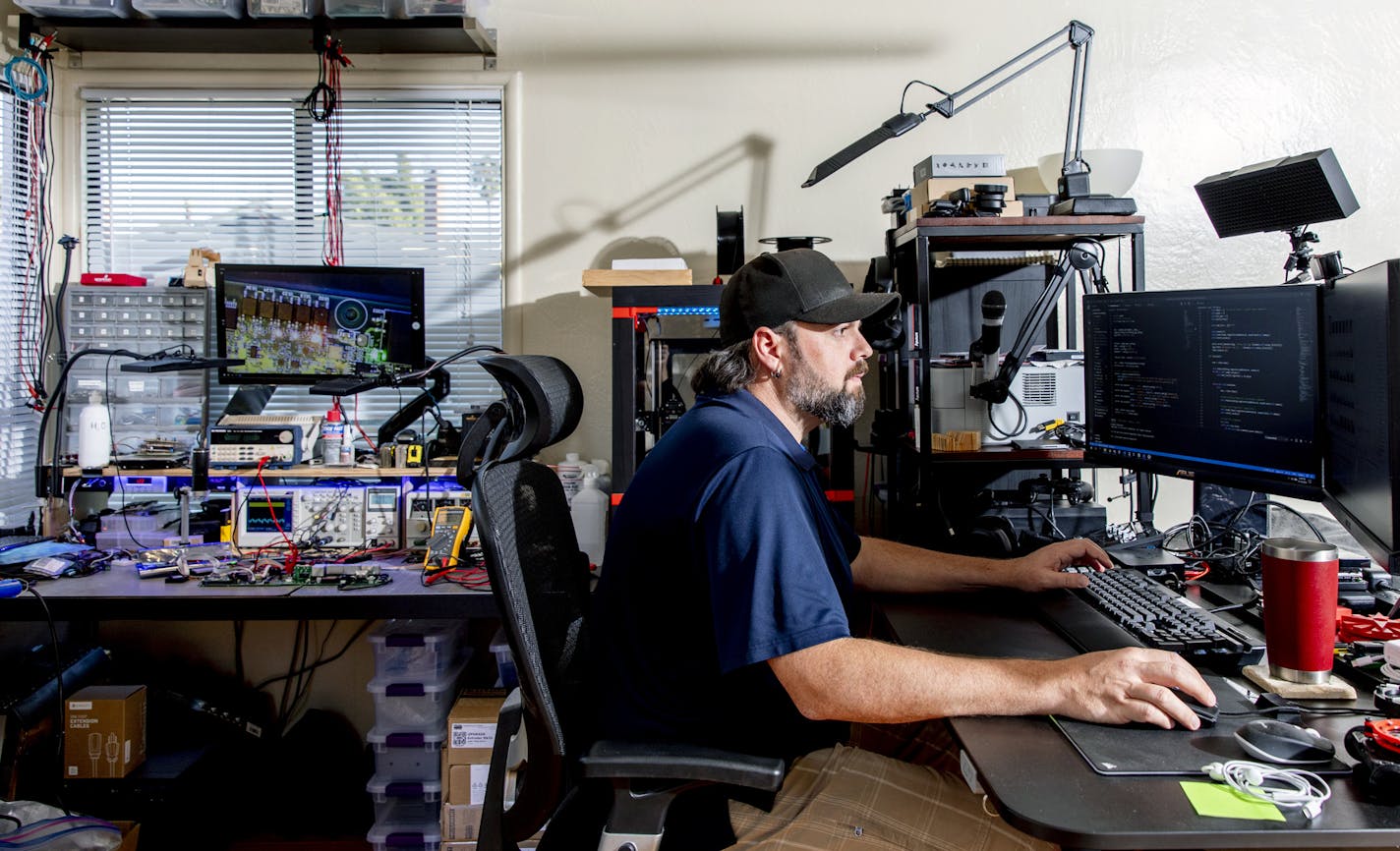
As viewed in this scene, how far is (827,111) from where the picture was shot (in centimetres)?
279

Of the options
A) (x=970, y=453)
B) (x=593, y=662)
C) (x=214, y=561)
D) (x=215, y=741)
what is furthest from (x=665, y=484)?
(x=215, y=741)

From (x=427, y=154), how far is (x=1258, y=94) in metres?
2.52

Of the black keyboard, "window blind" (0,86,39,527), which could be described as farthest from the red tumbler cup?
"window blind" (0,86,39,527)

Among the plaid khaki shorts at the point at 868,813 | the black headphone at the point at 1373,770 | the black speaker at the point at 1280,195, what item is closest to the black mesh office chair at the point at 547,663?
the plaid khaki shorts at the point at 868,813

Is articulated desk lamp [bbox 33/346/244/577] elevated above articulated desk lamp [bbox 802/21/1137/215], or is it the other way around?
articulated desk lamp [bbox 802/21/1137/215]

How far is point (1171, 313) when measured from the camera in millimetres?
1609

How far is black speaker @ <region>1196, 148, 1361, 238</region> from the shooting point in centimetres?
173

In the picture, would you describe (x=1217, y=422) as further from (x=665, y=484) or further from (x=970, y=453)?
(x=665, y=484)

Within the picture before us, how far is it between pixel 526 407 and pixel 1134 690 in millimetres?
876

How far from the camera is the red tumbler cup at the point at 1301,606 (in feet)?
3.60

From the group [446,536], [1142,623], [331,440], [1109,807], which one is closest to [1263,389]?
[1142,623]

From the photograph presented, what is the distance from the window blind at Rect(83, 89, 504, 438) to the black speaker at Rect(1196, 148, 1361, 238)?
77.1 inches

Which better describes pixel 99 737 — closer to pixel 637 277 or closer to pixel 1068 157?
pixel 637 277

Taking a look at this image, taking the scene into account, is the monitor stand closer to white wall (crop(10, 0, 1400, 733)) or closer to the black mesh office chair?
white wall (crop(10, 0, 1400, 733))
